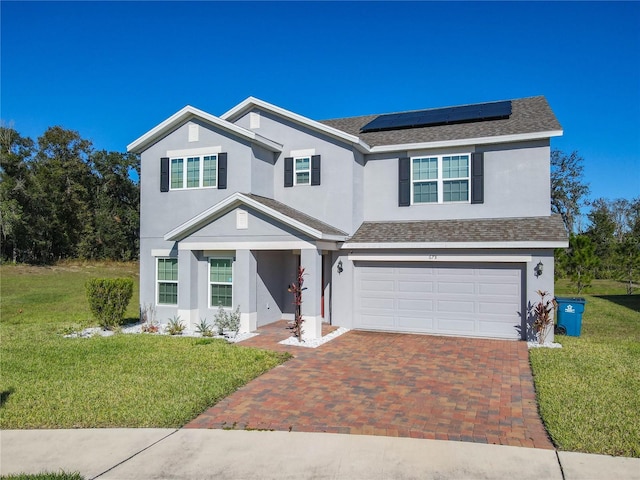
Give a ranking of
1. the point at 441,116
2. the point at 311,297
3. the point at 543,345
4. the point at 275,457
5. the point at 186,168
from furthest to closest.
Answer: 1. the point at 441,116
2. the point at 186,168
3. the point at 311,297
4. the point at 543,345
5. the point at 275,457

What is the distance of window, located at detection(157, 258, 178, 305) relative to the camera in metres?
15.6

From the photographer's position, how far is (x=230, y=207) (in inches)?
555

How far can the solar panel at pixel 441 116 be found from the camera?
16.1 m

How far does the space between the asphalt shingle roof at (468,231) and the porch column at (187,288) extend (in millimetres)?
5061

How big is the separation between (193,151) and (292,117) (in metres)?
3.46

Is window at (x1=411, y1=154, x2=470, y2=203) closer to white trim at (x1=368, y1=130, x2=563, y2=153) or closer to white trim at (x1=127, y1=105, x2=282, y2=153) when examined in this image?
white trim at (x1=368, y1=130, x2=563, y2=153)

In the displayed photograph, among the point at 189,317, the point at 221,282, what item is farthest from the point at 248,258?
the point at 189,317

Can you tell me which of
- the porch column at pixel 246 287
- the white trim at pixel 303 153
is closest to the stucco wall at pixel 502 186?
the white trim at pixel 303 153

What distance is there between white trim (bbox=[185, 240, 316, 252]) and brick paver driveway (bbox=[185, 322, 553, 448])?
9.27 ft

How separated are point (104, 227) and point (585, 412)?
49166 millimetres

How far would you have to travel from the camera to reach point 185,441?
20.4 feet

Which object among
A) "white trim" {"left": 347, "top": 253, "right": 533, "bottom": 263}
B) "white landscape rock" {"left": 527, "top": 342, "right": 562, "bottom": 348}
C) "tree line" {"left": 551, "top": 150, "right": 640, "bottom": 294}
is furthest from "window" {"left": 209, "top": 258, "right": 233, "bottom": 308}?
"tree line" {"left": 551, "top": 150, "right": 640, "bottom": 294}

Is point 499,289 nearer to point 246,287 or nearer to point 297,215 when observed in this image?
point 297,215

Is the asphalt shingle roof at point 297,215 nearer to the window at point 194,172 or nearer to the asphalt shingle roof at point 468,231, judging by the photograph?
the asphalt shingle roof at point 468,231
